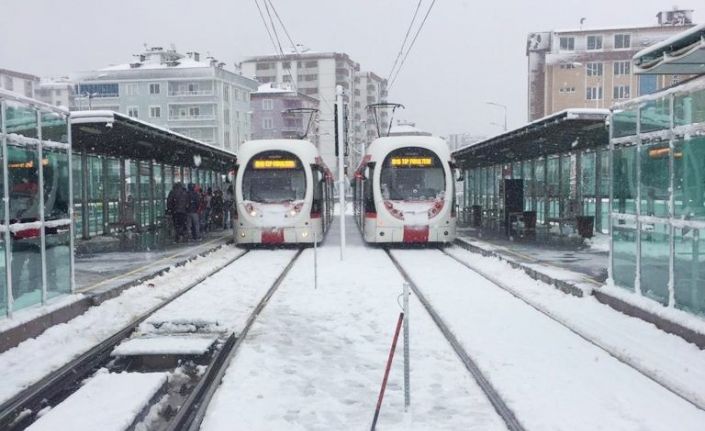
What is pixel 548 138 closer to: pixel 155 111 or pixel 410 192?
pixel 410 192

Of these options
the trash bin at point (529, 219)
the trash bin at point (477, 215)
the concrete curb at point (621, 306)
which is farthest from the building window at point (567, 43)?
the concrete curb at point (621, 306)

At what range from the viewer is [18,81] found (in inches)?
4213

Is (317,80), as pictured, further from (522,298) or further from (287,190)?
(522,298)

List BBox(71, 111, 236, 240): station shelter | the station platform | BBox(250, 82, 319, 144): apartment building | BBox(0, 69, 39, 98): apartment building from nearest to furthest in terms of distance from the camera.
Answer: the station platform < BBox(71, 111, 236, 240): station shelter < BBox(250, 82, 319, 144): apartment building < BBox(0, 69, 39, 98): apartment building

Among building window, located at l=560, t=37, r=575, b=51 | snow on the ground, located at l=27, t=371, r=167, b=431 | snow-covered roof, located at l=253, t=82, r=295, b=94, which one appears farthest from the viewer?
snow-covered roof, located at l=253, t=82, r=295, b=94

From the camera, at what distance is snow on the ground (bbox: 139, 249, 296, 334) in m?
8.54

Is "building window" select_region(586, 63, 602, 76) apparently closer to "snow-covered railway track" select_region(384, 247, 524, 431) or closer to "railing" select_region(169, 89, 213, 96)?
"railing" select_region(169, 89, 213, 96)

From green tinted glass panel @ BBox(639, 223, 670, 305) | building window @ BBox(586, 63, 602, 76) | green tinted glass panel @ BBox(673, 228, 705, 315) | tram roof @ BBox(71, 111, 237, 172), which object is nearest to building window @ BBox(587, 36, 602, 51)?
building window @ BBox(586, 63, 602, 76)

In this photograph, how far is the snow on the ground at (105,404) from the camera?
501cm

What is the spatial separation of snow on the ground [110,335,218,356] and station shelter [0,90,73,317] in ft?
4.61

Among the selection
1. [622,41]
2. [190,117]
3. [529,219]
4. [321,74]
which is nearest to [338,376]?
[529,219]

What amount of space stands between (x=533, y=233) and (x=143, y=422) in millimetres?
16562

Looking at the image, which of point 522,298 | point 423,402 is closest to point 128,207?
point 522,298

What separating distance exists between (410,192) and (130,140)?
7033 mm
